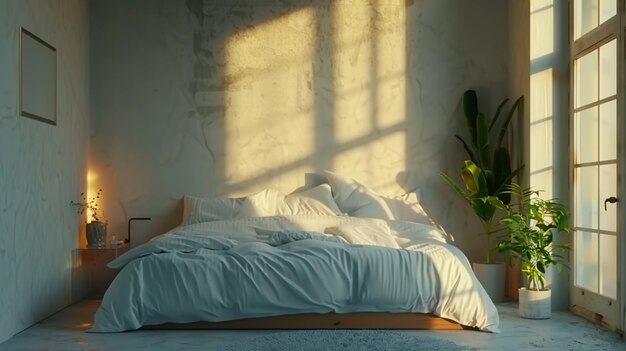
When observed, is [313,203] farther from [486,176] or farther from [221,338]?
[221,338]

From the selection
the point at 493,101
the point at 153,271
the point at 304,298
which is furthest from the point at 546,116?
the point at 153,271

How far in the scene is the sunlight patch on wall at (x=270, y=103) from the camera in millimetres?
6887

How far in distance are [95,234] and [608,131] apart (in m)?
4.11

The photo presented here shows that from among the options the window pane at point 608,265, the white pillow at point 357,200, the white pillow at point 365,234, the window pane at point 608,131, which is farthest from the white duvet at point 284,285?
the white pillow at point 357,200

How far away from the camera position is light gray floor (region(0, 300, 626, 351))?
455 cm

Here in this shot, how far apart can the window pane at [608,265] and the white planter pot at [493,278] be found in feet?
3.81

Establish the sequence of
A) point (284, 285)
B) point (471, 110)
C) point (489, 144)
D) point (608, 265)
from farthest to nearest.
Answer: point (489, 144)
point (471, 110)
point (608, 265)
point (284, 285)

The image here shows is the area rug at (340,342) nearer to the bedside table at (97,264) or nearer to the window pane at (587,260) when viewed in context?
the window pane at (587,260)

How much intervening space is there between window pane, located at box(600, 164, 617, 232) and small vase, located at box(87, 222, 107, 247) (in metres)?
3.96

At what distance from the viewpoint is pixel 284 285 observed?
4879 millimetres

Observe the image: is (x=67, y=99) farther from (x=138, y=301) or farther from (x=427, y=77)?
(x=427, y=77)

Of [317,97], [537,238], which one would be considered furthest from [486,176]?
[317,97]

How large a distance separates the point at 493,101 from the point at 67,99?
3700mm

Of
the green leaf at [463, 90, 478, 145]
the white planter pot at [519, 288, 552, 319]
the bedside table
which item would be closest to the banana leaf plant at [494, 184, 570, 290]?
the white planter pot at [519, 288, 552, 319]
